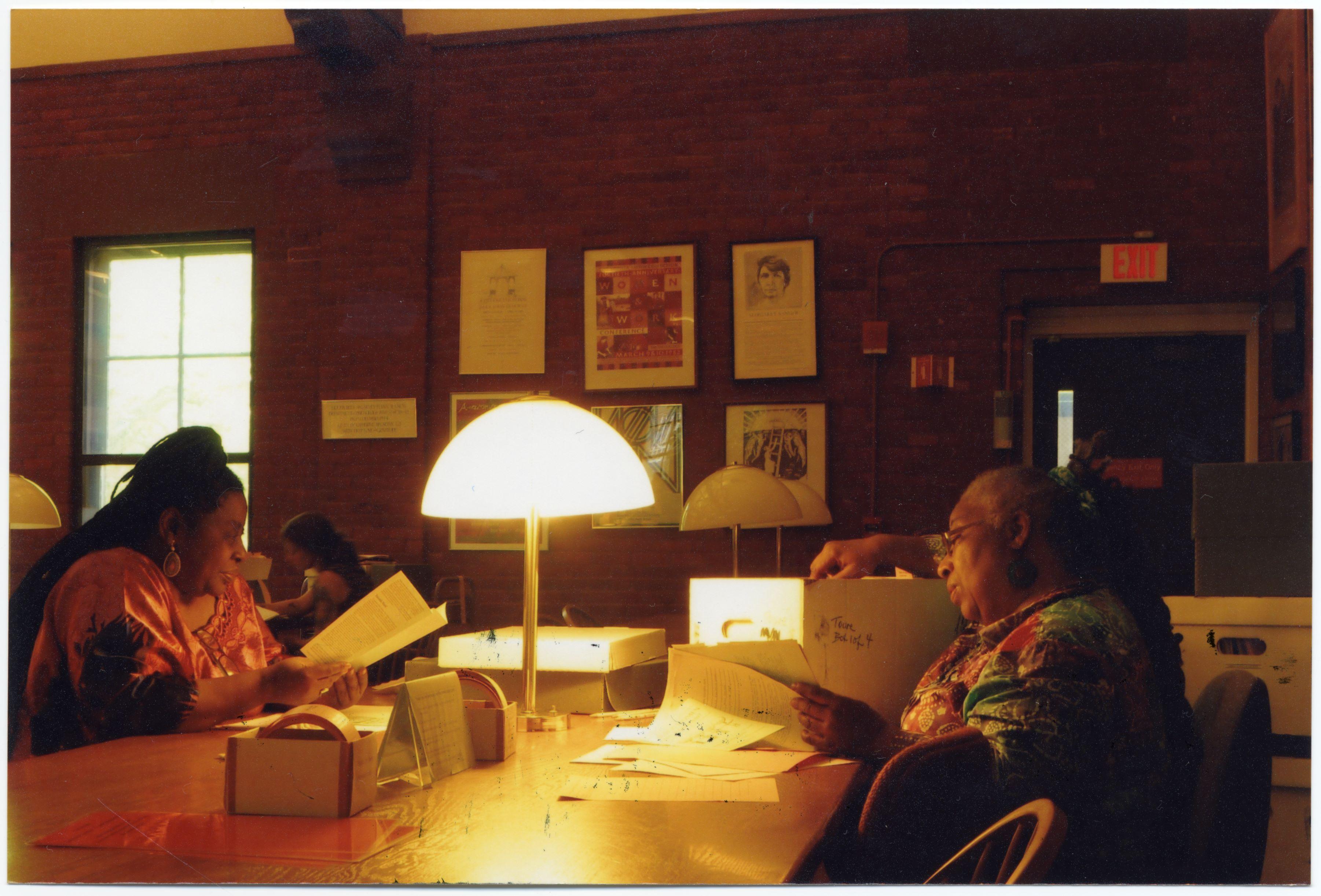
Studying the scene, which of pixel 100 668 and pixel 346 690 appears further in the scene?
pixel 346 690

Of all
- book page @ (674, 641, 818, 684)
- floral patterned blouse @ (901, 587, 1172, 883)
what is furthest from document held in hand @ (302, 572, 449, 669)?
floral patterned blouse @ (901, 587, 1172, 883)

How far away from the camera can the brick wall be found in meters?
4.03

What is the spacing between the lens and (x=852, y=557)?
80.8 inches

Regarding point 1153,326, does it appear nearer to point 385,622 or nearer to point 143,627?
point 385,622

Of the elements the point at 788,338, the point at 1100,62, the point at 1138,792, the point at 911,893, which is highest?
the point at 1100,62

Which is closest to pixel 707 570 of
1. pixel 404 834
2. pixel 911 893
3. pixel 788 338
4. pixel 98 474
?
pixel 788 338

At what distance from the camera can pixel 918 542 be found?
224 cm

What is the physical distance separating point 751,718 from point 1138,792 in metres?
0.56

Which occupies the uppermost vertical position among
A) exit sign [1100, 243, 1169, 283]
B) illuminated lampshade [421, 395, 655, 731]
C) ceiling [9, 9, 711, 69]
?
ceiling [9, 9, 711, 69]

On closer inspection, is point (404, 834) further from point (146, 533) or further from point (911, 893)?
point (146, 533)

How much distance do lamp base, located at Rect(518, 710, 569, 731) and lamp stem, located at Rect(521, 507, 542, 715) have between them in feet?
0.04

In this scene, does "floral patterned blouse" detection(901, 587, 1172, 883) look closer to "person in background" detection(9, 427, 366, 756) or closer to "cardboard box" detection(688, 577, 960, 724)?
"cardboard box" detection(688, 577, 960, 724)

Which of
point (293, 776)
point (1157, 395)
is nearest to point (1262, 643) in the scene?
point (1157, 395)

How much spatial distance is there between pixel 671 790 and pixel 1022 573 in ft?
2.14
